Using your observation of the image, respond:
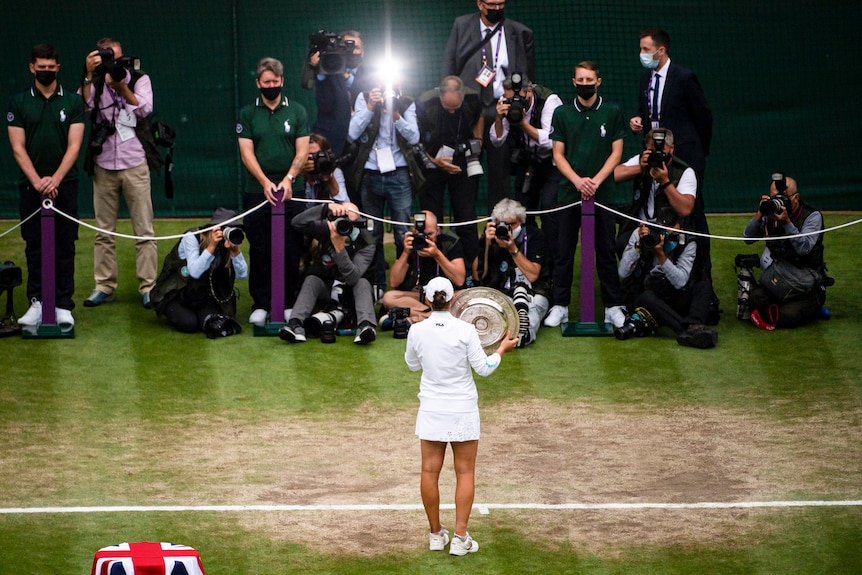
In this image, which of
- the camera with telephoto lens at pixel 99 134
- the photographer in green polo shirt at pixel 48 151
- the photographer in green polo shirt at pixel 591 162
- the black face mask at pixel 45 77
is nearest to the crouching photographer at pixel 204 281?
the photographer in green polo shirt at pixel 48 151

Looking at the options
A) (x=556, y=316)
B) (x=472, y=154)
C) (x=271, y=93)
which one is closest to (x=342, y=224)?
(x=271, y=93)

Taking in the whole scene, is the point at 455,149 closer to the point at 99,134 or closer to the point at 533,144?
the point at 533,144

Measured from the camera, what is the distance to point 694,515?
875 cm

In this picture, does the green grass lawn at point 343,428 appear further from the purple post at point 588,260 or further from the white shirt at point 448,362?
the white shirt at point 448,362

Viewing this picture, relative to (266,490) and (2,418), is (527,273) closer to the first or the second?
(266,490)

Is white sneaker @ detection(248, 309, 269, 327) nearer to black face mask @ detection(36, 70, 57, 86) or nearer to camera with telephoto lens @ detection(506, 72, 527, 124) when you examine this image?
black face mask @ detection(36, 70, 57, 86)

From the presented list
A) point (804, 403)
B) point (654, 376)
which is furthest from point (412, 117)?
point (804, 403)

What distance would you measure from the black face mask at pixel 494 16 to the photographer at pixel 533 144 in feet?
2.24

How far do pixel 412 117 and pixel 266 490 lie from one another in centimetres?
467

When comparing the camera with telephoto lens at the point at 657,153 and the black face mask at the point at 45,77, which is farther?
the black face mask at the point at 45,77

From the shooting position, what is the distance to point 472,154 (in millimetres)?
12695

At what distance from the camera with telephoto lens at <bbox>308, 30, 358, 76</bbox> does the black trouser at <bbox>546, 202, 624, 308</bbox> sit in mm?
2567

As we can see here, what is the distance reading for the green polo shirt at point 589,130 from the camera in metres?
12.3

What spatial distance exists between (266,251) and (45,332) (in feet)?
7.02
